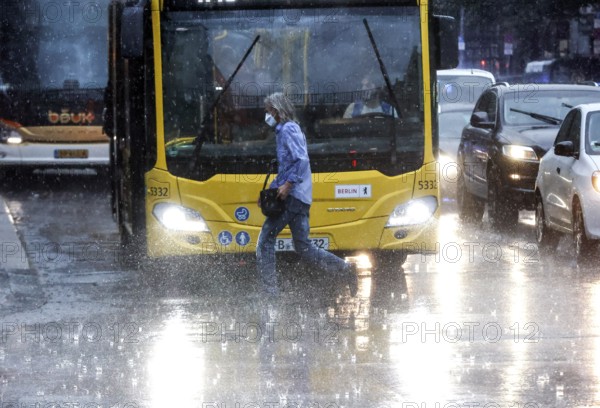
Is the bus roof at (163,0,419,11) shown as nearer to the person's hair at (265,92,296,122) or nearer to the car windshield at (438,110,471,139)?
the person's hair at (265,92,296,122)

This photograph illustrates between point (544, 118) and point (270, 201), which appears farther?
point (544, 118)

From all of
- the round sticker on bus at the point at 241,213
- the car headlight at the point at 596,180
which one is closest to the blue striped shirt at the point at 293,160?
the round sticker on bus at the point at 241,213

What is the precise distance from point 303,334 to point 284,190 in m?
1.94

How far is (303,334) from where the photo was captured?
32.8 feet

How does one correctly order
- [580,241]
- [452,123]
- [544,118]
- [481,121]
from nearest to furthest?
[580,241]
[481,121]
[544,118]
[452,123]

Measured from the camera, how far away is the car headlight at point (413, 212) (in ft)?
41.6

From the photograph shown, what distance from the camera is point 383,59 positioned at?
12.6 metres

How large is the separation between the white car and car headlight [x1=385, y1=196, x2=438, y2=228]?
1.85 meters

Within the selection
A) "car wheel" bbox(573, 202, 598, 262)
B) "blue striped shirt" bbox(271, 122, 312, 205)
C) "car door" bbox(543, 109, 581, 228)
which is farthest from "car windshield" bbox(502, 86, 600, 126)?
"blue striped shirt" bbox(271, 122, 312, 205)

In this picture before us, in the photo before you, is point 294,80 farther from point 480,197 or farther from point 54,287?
point 480,197

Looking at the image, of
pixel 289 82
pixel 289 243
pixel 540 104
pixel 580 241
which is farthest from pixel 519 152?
pixel 289 82

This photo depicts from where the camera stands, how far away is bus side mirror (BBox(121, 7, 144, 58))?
39.2ft

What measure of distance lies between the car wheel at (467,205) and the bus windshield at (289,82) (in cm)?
639

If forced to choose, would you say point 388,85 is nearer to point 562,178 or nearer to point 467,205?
point 562,178
